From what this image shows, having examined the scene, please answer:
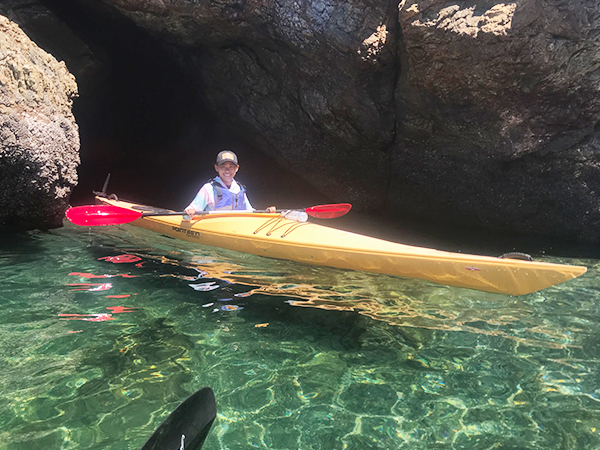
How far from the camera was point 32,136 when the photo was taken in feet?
17.4

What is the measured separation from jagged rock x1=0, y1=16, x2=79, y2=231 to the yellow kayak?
1363 mm

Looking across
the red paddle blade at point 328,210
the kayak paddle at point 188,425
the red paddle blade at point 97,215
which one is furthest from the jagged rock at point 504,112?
the kayak paddle at point 188,425

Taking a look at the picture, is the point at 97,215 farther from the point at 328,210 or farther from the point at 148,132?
the point at 148,132

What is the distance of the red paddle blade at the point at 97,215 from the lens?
4.91 m

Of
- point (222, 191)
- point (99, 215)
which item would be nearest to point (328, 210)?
point (222, 191)

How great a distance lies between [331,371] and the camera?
2631mm

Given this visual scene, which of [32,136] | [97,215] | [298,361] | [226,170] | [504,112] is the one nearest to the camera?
[298,361]

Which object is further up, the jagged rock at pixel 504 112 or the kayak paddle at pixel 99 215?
the jagged rock at pixel 504 112

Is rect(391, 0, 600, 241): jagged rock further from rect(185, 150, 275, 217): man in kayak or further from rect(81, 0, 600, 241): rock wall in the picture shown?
rect(185, 150, 275, 217): man in kayak

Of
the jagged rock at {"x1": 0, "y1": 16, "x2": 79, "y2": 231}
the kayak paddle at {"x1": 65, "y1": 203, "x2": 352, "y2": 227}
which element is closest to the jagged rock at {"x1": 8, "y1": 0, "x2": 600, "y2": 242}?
the jagged rock at {"x1": 0, "y1": 16, "x2": 79, "y2": 231}

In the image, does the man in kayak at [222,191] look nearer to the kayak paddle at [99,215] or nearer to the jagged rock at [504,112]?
the kayak paddle at [99,215]

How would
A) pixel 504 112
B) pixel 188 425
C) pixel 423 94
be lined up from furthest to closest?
pixel 423 94 → pixel 504 112 → pixel 188 425

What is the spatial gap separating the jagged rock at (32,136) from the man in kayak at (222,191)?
1919mm

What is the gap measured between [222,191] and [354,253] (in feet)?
7.58
